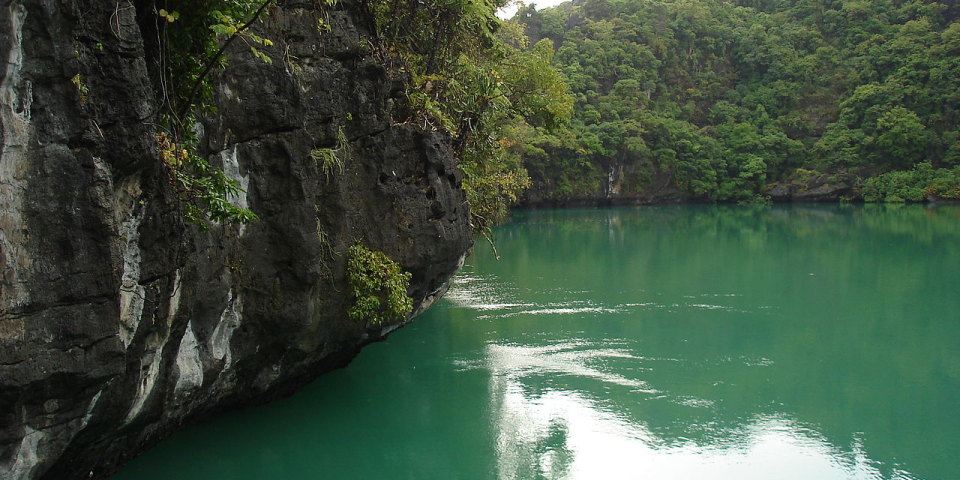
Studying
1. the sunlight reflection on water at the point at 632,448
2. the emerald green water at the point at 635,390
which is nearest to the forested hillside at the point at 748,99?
the emerald green water at the point at 635,390

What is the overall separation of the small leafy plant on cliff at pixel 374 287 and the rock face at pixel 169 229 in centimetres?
14

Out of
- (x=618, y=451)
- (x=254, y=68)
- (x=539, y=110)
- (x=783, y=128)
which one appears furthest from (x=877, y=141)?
(x=254, y=68)

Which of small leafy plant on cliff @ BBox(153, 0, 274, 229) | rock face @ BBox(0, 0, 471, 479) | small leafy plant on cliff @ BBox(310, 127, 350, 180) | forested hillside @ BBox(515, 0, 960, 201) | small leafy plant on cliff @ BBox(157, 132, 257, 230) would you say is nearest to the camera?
rock face @ BBox(0, 0, 471, 479)

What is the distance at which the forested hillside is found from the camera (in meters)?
40.3

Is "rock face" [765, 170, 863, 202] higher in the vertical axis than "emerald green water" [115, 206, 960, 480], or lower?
higher

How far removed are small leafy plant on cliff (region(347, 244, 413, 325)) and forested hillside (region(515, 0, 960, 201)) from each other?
28.6 metres

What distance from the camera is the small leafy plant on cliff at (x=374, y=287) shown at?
7738 millimetres

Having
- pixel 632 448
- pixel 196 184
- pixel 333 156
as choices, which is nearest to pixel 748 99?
pixel 632 448

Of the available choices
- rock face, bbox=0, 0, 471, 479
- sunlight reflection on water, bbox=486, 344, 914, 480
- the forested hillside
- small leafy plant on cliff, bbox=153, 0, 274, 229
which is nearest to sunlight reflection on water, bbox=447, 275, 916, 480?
sunlight reflection on water, bbox=486, 344, 914, 480

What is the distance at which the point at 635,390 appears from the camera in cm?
995

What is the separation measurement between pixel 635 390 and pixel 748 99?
4318 cm

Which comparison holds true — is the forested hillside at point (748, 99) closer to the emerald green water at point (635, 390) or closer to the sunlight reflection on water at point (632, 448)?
the emerald green water at point (635, 390)

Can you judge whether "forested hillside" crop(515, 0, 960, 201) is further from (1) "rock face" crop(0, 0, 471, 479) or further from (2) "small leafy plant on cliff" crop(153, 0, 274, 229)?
(2) "small leafy plant on cliff" crop(153, 0, 274, 229)

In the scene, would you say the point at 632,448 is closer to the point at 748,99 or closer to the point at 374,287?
the point at 374,287
